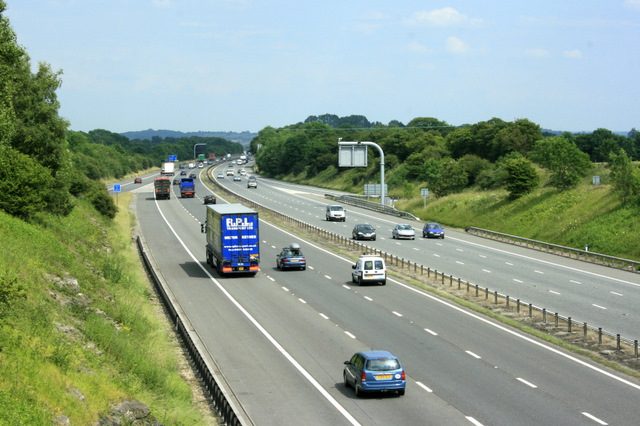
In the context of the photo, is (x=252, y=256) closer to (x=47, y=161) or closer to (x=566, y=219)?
(x=47, y=161)

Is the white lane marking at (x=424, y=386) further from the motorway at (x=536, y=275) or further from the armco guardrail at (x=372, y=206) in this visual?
the armco guardrail at (x=372, y=206)

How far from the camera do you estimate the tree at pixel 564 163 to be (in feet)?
268

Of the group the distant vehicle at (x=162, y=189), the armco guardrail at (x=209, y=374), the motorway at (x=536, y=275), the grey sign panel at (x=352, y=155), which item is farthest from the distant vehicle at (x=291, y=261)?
the distant vehicle at (x=162, y=189)

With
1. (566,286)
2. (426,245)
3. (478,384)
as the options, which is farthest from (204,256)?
(478,384)

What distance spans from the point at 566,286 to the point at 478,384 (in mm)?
22063

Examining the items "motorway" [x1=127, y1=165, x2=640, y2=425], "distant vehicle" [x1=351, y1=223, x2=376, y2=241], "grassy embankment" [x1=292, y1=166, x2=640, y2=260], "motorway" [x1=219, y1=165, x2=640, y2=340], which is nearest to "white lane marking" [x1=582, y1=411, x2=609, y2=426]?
"motorway" [x1=127, y1=165, x2=640, y2=425]

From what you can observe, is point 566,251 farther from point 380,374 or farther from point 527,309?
point 380,374

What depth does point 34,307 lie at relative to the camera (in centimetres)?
2636

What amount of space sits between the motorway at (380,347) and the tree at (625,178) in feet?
91.9

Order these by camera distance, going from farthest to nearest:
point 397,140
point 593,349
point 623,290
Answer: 1. point 397,140
2. point 623,290
3. point 593,349

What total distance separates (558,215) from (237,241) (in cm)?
3593

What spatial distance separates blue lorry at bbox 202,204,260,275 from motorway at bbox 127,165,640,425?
2.64 feet

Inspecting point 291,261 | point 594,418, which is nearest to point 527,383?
point 594,418

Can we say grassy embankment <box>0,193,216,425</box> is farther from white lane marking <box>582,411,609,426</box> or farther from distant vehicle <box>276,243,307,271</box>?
distant vehicle <box>276,243,307,271</box>
